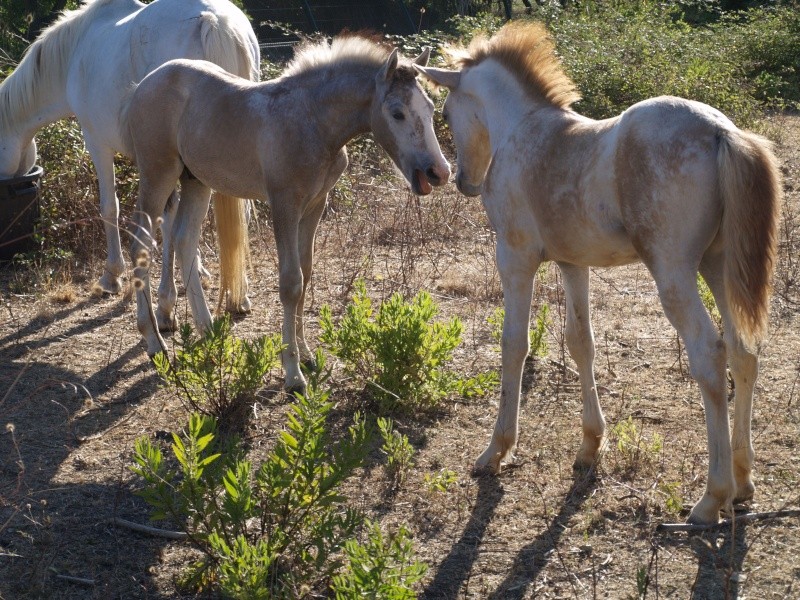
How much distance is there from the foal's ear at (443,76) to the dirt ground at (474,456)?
5.45ft

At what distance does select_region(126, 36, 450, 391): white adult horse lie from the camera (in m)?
4.60

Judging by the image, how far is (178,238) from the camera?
557cm

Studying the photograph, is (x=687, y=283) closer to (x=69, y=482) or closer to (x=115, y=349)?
(x=69, y=482)

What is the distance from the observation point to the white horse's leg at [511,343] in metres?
3.98

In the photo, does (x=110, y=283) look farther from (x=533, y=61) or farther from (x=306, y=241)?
(x=533, y=61)

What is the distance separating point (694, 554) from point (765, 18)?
559 inches

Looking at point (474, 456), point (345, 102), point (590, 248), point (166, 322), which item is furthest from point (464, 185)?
point (166, 322)

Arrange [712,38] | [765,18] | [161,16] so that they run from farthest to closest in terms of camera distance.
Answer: [765,18], [712,38], [161,16]

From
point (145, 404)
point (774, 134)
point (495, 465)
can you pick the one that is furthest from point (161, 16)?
point (774, 134)

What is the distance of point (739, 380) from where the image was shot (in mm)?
3695

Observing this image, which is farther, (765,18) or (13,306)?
(765,18)

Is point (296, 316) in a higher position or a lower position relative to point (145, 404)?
higher

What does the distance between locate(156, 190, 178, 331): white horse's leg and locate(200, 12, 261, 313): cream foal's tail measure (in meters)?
0.27

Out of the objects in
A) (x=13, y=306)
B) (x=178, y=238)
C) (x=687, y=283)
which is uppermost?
(x=687, y=283)
